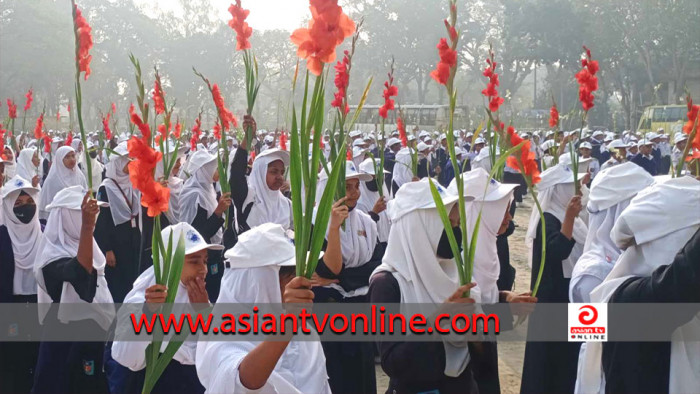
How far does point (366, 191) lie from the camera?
6160 mm

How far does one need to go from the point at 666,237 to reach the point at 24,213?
3553 mm

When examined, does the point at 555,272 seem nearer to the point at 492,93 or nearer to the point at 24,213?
the point at 492,93

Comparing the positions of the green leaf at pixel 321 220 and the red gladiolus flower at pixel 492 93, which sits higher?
the red gladiolus flower at pixel 492 93

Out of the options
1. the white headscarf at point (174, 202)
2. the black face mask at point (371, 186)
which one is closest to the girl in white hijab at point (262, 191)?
the white headscarf at point (174, 202)

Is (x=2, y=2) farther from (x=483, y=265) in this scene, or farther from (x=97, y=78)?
(x=483, y=265)

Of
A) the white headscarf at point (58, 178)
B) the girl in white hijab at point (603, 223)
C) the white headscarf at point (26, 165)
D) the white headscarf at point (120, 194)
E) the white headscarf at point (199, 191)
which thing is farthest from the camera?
the white headscarf at point (26, 165)

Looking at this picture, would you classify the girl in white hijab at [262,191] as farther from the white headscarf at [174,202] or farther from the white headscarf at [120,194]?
the white headscarf at [120,194]

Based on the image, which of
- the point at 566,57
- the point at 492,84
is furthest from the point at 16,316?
the point at 566,57

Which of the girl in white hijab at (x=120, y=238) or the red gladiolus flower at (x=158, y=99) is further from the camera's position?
the girl in white hijab at (x=120, y=238)

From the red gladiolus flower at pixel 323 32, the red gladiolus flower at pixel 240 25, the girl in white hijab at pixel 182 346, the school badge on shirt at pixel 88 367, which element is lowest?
the school badge on shirt at pixel 88 367

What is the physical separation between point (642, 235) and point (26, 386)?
3.39 meters

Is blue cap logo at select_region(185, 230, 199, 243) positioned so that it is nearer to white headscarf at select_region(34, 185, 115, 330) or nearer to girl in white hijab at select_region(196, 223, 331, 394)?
girl in white hijab at select_region(196, 223, 331, 394)

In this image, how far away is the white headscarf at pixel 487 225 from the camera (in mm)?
3135

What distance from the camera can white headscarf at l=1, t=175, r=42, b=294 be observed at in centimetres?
418
